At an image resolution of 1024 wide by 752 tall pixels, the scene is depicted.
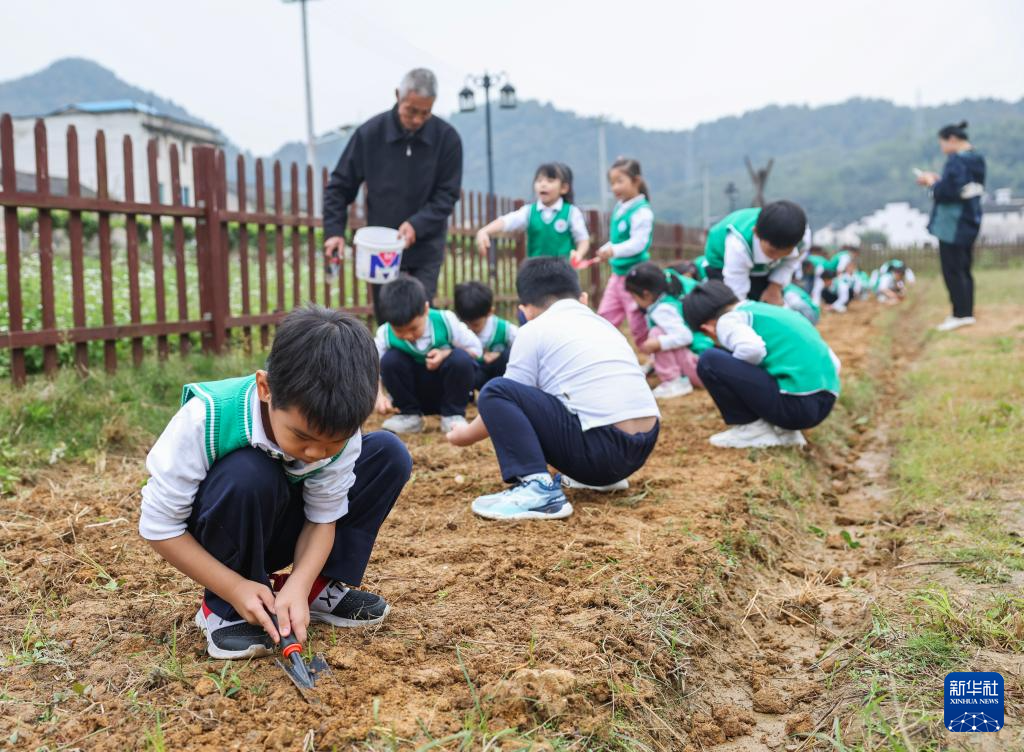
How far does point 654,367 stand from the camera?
22.6 ft

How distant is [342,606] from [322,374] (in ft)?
2.74

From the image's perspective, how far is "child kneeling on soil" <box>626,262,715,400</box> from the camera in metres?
6.05

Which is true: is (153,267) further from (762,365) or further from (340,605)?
(340,605)

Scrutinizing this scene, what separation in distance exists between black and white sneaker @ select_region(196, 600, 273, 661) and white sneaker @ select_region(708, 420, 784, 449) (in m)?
3.08

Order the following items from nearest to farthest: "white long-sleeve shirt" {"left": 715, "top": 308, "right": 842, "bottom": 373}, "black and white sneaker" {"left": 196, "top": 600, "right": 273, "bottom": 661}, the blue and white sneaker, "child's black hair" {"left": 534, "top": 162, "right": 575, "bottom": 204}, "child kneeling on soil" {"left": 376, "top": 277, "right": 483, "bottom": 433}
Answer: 1. "black and white sneaker" {"left": 196, "top": 600, "right": 273, "bottom": 661}
2. the blue and white sneaker
3. "white long-sleeve shirt" {"left": 715, "top": 308, "right": 842, "bottom": 373}
4. "child kneeling on soil" {"left": 376, "top": 277, "right": 483, "bottom": 433}
5. "child's black hair" {"left": 534, "top": 162, "right": 575, "bottom": 204}

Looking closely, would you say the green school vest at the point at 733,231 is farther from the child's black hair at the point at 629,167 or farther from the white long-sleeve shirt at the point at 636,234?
the child's black hair at the point at 629,167

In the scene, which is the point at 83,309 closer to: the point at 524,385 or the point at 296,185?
the point at 296,185

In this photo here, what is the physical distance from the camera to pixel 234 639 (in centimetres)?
214

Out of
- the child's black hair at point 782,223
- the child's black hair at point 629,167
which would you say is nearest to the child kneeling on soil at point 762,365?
the child's black hair at point 782,223

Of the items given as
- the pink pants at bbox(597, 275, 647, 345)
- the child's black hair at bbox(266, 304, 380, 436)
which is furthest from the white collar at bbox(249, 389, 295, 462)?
the pink pants at bbox(597, 275, 647, 345)

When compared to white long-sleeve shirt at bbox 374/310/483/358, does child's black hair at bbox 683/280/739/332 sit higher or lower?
higher

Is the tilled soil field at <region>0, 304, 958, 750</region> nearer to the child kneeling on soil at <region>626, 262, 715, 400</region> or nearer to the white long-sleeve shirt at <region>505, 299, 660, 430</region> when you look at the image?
the white long-sleeve shirt at <region>505, 299, 660, 430</region>

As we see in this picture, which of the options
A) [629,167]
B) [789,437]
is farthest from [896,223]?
[789,437]

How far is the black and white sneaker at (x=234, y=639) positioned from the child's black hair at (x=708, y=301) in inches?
121
